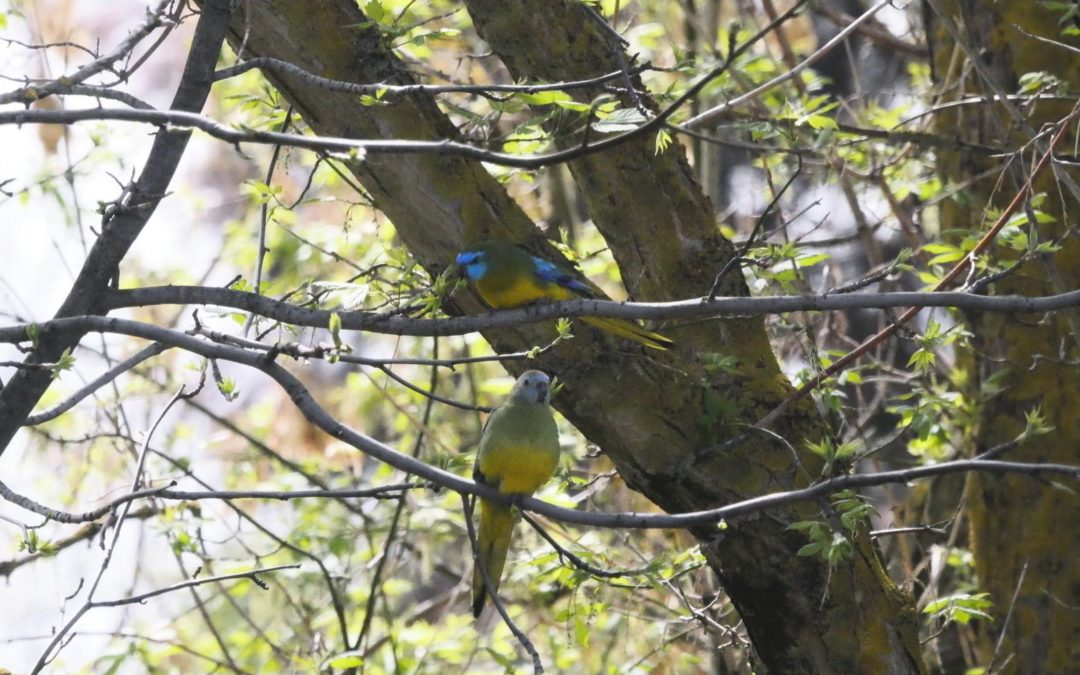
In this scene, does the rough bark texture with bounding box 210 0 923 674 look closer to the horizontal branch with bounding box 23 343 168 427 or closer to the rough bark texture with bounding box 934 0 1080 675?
the horizontal branch with bounding box 23 343 168 427

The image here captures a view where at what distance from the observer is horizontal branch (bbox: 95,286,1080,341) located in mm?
2512

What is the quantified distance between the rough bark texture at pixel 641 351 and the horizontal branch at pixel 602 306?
2.44 feet

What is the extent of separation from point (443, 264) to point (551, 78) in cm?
74

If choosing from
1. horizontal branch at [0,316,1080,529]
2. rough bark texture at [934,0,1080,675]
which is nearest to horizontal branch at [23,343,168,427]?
horizontal branch at [0,316,1080,529]

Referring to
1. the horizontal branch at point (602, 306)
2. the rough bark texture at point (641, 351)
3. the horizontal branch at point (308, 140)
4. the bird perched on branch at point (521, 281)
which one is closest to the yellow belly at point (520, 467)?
the rough bark texture at point (641, 351)

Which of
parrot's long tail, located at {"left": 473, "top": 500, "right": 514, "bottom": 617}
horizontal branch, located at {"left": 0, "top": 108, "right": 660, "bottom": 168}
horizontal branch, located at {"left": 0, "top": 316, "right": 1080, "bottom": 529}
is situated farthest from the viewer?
parrot's long tail, located at {"left": 473, "top": 500, "right": 514, "bottom": 617}

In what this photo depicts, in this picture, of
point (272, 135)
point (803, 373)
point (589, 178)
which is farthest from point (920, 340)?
point (272, 135)

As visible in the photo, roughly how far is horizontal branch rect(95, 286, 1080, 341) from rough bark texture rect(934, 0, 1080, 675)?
191 cm

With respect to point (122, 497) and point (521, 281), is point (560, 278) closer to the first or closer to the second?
point (521, 281)

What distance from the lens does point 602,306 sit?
263cm

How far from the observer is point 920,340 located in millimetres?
3469

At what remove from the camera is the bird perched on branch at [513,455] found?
3588 mm

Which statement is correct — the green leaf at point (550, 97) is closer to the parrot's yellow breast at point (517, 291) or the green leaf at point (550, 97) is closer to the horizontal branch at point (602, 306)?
the horizontal branch at point (602, 306)

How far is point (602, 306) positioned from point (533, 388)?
3.52 ft
